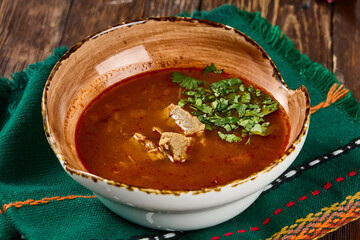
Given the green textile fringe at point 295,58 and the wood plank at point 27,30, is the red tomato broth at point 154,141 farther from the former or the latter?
the wood plank at point 27,30

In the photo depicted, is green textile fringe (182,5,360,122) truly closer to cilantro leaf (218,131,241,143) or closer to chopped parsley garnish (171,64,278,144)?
chopped parsley garnish (171,64,278,144)

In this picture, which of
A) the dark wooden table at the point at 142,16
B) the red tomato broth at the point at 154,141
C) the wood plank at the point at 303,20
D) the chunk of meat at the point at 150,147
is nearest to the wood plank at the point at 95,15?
the dark wooden table at the point at 142,16

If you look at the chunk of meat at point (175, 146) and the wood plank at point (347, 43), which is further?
the wood plank at point (347, 43)

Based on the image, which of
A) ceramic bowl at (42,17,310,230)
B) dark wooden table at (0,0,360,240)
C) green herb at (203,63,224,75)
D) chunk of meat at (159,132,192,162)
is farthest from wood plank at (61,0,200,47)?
chunk of meat at (159,132,192,162)

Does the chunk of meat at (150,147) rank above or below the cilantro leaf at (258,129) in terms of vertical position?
below

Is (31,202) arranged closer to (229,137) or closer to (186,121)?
(186,121)

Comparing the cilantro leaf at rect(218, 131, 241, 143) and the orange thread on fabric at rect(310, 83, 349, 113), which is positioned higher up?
the orange thread on fabric at rect(310, 83, 349, 113)

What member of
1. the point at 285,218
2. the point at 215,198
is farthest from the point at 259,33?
the point at 215,198
